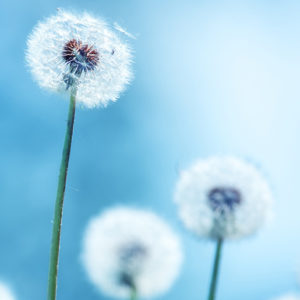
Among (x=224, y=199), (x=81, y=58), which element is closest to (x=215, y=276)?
(x=224, y=199)

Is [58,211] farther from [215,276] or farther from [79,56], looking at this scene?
[79,56]

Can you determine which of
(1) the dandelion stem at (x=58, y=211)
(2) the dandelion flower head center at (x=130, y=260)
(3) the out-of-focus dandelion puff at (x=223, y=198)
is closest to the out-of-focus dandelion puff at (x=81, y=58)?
(1) the dandelion stem at (x=58, y=211)

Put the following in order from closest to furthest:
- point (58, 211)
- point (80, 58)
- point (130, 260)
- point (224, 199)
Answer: point (58, 211), point (80, 58), point (224, 199), point (130, 260)

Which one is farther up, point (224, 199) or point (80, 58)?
point (80, 58)

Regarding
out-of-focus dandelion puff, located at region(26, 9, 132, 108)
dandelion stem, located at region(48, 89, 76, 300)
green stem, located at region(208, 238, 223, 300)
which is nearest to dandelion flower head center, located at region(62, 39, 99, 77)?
out-of-focus dandelion puff, located at region(26, 9, 132, 108)

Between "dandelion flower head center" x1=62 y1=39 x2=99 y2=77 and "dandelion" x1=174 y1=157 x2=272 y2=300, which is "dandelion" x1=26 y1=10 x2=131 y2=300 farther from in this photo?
"dandelion" x1=174 y1=157 x2=272 y2=300

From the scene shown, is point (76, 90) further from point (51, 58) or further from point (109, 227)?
point (109, 227)
